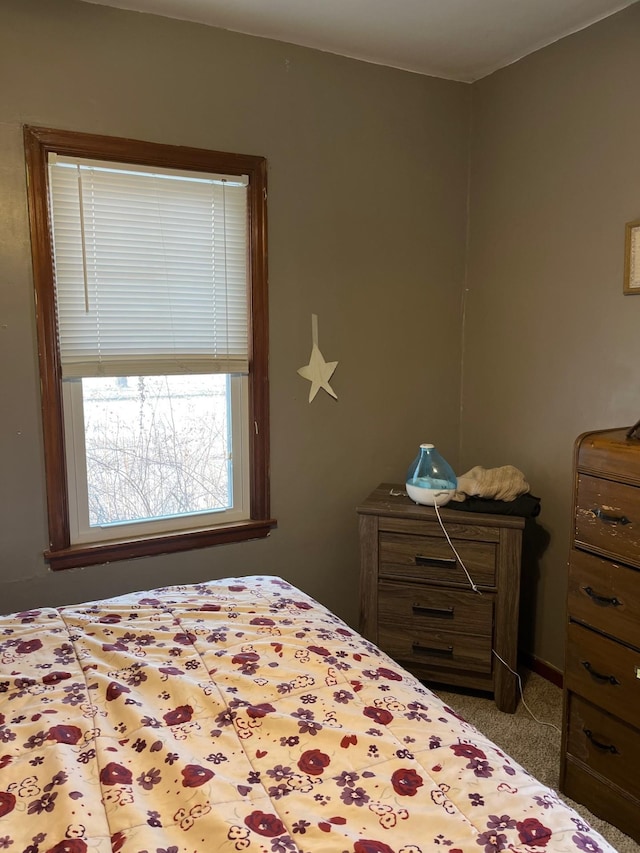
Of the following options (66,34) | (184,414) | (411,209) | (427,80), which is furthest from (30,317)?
(427,80)

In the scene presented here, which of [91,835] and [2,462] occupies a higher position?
[2,462]

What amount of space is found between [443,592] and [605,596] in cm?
77

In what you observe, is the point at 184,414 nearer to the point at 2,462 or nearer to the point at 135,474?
the point at 135,474

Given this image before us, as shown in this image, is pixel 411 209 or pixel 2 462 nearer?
pixel 2 462

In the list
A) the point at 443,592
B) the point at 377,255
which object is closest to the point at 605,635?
the point at 443,592

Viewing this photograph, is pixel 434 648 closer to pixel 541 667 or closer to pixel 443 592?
pixel 443 592

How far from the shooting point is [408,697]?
136 cm

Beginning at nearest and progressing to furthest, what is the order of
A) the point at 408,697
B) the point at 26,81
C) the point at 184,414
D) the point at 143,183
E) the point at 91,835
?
the point at 91,835, the point at 408,697, the point at 26,81, the point at 143,183, the point at 184,414

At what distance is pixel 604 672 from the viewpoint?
191 centimetres

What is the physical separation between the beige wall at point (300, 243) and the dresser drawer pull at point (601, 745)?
1191 millimetres

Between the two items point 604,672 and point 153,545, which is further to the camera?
point 153,545

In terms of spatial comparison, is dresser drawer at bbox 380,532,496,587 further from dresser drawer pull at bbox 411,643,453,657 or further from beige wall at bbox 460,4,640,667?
beige wall at bbox 460,4,640,667

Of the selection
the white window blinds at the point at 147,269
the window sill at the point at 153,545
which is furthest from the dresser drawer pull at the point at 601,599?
the white window blinds at the point at 147,269

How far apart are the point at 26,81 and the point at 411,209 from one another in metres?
1.59
